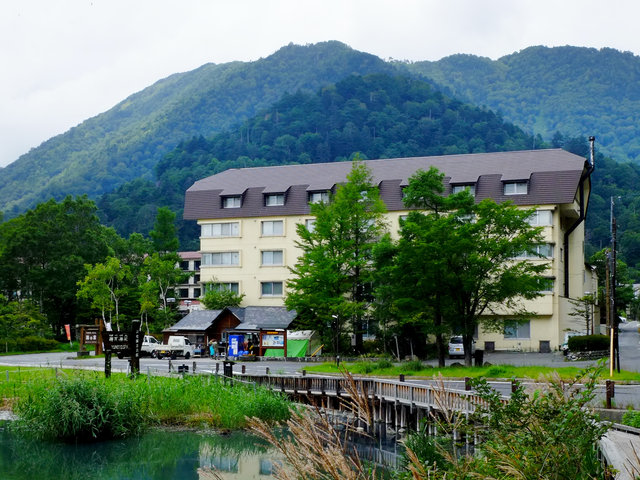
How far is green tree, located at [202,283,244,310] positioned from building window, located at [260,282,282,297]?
1989 millimetres

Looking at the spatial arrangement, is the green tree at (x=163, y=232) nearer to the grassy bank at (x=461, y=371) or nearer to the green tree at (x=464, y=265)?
the grassy bank at (x=461, y=371)

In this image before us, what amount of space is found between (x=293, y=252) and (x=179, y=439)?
127ft

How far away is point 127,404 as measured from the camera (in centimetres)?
2802

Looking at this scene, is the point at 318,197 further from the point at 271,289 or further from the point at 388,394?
the point at 388,394

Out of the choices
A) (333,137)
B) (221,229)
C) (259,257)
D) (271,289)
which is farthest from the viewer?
(333,137)

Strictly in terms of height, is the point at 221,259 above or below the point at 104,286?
above

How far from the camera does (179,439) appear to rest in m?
27.0

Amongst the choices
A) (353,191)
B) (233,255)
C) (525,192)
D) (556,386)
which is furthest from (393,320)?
(556,386)

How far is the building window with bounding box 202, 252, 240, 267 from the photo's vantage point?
6681 centimetres

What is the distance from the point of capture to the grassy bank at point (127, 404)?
87.2 ft

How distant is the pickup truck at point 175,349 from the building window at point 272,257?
11551 mm

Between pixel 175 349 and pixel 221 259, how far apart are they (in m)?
13.0

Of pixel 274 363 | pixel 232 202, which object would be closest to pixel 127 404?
pixel 274 363

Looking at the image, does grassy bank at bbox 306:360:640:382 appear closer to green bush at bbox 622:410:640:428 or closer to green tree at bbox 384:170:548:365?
green tree at bbox 384:170:548:365
